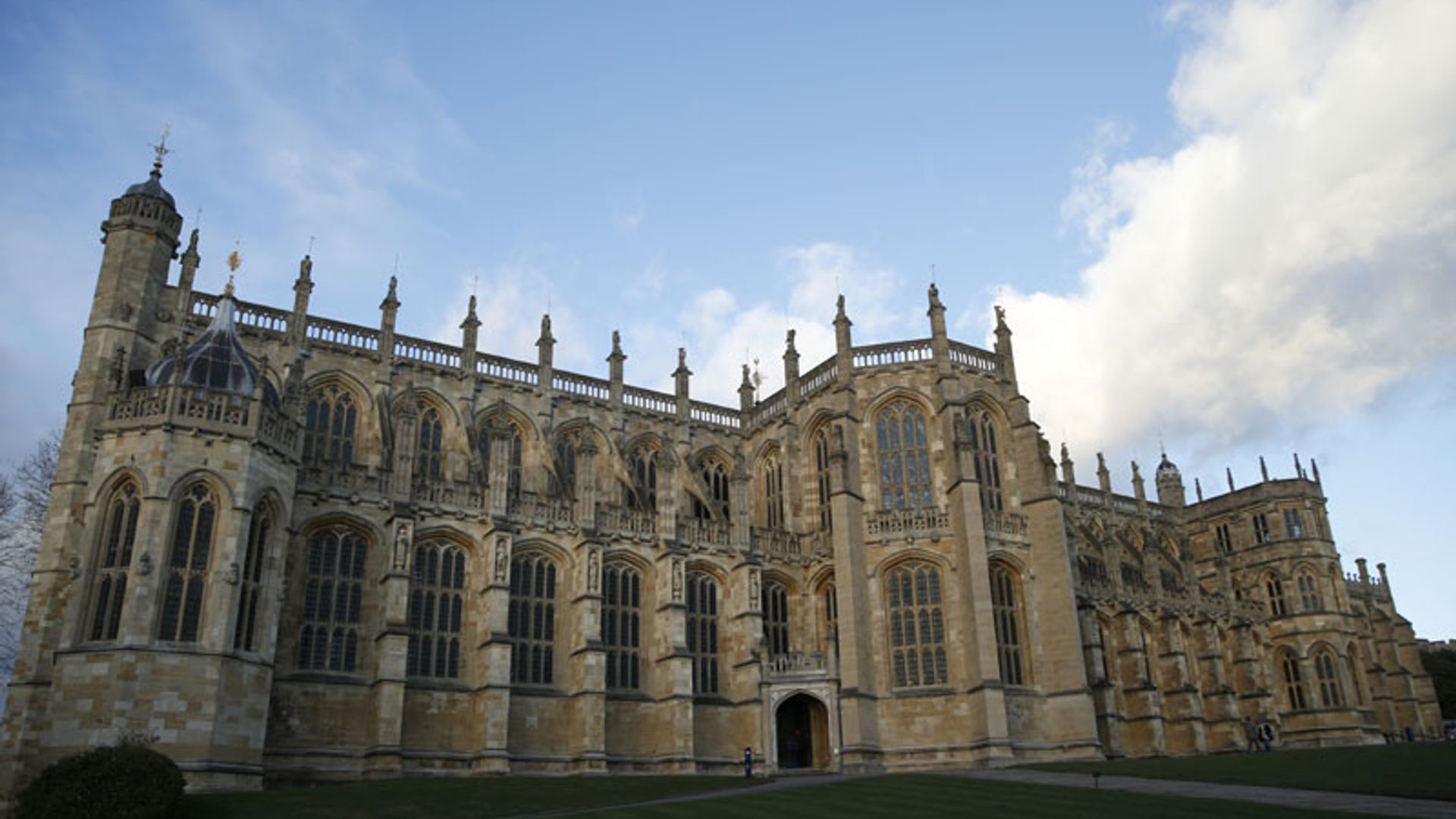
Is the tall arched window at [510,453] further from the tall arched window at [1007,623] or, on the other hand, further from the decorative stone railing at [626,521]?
the tall arched window at [1007,623]

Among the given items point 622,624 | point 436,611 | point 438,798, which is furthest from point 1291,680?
point 438,798

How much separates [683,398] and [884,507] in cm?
1126

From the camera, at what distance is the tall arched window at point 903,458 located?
4216 cm

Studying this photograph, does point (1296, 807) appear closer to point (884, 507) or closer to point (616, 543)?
point (884, 507)

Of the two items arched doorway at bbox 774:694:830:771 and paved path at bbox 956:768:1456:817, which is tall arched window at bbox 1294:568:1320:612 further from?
paved path at bbox 956:768:1456:817

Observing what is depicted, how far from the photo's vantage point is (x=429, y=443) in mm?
40938

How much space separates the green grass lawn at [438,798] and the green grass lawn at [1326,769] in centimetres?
1277

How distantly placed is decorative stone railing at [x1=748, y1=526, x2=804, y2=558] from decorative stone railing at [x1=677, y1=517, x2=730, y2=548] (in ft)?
4.18

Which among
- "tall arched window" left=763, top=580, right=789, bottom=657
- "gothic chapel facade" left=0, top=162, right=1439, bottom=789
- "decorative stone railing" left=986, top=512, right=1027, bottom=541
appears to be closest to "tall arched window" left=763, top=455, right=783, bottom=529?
"gothic chapel facade" left=0, top=162, right=1439, bottom=789

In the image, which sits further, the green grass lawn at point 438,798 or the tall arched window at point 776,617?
the tall arched window at point 776,617

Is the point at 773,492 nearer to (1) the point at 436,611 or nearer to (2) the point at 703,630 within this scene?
(2) the point at 703,630

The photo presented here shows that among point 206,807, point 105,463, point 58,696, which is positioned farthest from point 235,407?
point 206,807

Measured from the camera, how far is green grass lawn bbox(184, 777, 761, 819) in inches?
956

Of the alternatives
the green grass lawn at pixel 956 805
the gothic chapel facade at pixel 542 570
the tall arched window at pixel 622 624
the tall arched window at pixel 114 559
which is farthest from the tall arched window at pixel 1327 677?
the tall arched window at pixel 114 559
